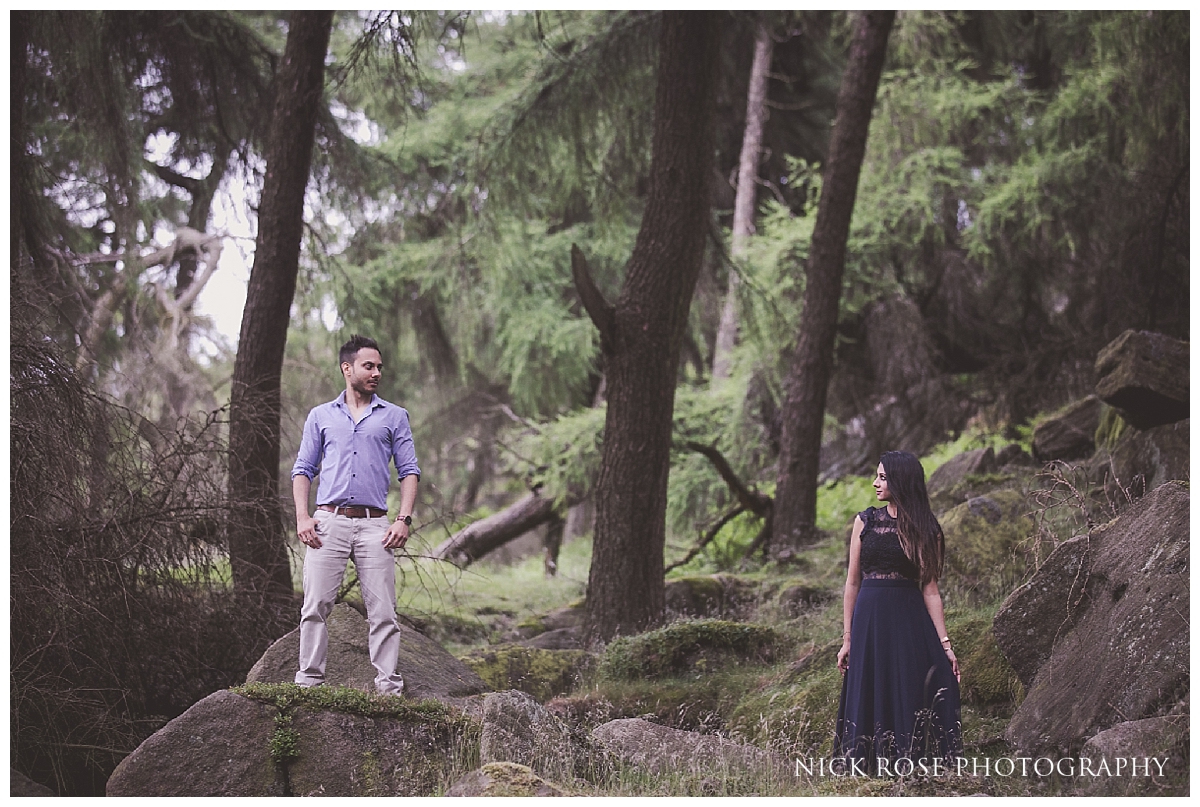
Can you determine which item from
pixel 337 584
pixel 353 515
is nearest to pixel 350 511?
pixel 353 515

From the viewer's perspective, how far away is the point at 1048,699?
5.31 metres

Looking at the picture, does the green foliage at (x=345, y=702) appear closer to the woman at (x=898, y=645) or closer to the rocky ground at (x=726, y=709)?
the rocky ground at (x=726, y=709)

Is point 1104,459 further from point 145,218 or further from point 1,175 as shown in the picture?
point 145,218

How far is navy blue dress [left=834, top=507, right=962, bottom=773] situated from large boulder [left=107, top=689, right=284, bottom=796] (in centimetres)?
287

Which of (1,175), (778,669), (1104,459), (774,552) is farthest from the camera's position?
(774,552)

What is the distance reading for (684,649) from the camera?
8031 millimetres

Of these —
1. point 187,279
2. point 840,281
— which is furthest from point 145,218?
point 840,281

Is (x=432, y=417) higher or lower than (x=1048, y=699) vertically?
higher

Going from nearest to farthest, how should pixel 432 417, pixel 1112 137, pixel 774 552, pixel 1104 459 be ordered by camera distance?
pixel 1104 459 < pixel 774 552 < pixel 1112 137 < pixel 432 417

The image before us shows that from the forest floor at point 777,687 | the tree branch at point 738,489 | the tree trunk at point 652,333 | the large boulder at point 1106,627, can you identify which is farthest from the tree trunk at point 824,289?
the large boulder at point 1106,627

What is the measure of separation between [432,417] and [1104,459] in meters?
13.6

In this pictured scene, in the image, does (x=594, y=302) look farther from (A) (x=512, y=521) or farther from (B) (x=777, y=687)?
(A) (x=512, y=521)

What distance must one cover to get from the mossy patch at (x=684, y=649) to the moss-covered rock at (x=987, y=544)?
1.56 m

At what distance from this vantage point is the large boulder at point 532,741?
4898 millimetres
